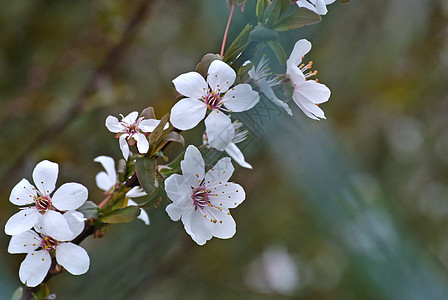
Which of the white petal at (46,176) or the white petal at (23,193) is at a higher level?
the white petal at (46,176)

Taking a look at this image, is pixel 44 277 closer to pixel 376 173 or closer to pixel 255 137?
pixel 255 137

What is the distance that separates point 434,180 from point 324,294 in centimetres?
48

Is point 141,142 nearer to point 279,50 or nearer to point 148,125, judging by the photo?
point 148,125

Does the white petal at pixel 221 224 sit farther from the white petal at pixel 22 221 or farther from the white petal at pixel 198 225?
the white petal at pixel 22 221

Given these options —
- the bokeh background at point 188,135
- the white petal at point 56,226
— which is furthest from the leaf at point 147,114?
the bokeh background at point 188,135

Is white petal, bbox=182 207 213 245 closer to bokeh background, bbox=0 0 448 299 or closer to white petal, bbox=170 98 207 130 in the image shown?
white petal, bbox=170 98 207 130

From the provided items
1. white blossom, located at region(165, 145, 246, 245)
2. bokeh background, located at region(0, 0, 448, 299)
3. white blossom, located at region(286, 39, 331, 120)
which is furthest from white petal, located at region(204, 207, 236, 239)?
bokeh background, located at region(0, 0, 448, 299)

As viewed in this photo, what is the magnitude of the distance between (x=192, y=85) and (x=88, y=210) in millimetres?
128

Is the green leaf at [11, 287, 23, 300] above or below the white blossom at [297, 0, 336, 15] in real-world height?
below

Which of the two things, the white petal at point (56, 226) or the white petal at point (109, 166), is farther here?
the white petal at point (109, 166)

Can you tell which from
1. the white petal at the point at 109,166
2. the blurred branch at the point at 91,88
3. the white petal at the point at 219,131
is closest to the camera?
the white petal at the point at 219,131

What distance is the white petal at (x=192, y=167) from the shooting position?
356 mm

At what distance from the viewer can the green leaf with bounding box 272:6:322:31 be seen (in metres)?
0.36

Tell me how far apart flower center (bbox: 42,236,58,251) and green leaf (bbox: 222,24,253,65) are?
0.19 m
